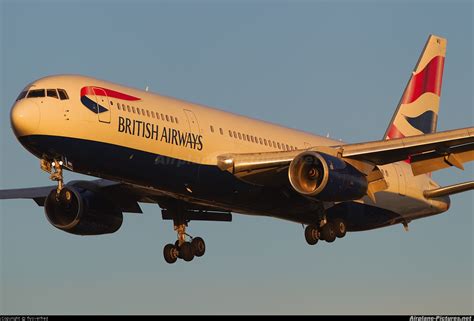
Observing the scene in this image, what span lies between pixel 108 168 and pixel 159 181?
84.0 inches

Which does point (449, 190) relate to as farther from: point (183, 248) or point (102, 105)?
point (102, 105)

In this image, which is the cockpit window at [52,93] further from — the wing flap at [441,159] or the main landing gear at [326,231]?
the wing flap at [441,159]

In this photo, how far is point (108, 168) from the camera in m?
44.4

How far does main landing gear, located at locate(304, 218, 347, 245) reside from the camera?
167ft

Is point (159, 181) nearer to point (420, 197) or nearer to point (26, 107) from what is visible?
point (26, 107)

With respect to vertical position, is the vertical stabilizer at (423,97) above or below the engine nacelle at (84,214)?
above

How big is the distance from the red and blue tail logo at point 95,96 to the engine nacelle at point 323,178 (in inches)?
279

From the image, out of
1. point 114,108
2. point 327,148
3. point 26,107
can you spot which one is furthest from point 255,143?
point 26,107

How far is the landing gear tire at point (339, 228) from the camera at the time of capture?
51.1 metres

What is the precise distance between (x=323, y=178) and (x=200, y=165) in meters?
4.70

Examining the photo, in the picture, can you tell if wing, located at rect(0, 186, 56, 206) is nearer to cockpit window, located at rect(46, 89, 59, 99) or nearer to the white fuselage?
the white fuselage

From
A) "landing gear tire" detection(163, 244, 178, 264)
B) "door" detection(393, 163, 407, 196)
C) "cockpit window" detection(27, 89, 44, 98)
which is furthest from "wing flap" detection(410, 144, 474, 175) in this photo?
"cockpit window" detection(27, 89, 44, 98)

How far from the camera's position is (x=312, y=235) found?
51344 millimetres

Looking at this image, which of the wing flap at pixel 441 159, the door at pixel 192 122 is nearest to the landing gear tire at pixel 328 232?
the wing flap at pixel 441 159
